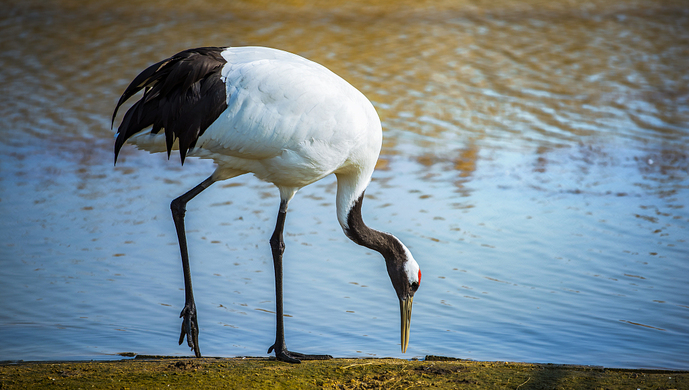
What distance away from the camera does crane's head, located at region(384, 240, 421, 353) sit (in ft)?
15.3

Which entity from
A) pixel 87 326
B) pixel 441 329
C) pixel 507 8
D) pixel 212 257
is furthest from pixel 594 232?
pixel 507 8

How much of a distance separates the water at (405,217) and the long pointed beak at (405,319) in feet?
0.66

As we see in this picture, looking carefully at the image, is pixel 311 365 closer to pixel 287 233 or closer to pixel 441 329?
pixel 441 329

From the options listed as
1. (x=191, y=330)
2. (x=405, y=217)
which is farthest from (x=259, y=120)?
(x=405, y=217)

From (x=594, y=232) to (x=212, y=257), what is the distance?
331cm

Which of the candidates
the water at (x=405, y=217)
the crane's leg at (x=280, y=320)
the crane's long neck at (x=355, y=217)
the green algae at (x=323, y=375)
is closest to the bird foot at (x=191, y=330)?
the water at (x=405, y=217)

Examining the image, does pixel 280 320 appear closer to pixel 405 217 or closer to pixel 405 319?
pixel 405 319

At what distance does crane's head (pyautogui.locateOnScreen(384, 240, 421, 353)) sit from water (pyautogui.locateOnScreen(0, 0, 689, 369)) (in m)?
0.25

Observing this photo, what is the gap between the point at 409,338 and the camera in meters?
4.93

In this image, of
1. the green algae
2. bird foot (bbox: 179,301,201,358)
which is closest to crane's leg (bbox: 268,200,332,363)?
the green algae

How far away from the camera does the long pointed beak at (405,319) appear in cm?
459

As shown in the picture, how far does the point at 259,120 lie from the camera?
4352 millimetres

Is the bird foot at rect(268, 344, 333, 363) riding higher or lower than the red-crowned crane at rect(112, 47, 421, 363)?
lower

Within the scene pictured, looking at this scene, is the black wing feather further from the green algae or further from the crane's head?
the crane's head
